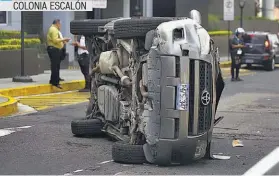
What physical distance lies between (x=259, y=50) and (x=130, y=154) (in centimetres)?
2113

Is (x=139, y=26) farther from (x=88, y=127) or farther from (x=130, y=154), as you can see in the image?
(x=88, y=127)

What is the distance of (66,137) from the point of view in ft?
34.5

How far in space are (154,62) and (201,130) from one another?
1.04 m

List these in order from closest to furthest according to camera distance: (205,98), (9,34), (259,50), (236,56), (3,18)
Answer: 1. (205,98)
2. (9,34)
3. (236,56)
4. (3,18)
5. (259,50)

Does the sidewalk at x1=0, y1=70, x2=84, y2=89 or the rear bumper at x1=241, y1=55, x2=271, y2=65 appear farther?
the rear bumper at x1=241, y1=55, x2=271, y2=65

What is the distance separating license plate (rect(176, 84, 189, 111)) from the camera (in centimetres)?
776

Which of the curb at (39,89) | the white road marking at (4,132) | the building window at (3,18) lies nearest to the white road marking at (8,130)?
the white road marking at (4,132)

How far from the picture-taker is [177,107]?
7.78 meters

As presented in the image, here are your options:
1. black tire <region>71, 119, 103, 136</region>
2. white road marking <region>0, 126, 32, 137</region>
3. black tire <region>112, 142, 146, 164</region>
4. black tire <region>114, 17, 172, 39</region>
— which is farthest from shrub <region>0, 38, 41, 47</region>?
black tire <region>112, 142, 146, 164</region>

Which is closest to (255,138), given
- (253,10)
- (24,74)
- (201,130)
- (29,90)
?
(201,130)

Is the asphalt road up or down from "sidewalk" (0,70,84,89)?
down

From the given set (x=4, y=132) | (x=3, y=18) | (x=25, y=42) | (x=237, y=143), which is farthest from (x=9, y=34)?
(x=237, y=143)

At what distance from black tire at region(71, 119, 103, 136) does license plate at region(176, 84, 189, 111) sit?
8.99ft

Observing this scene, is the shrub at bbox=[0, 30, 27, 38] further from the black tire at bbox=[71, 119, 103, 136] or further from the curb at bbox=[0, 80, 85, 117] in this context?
the black tire at bbox=[71, 119, 103, 136]
